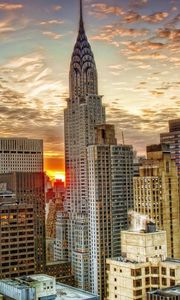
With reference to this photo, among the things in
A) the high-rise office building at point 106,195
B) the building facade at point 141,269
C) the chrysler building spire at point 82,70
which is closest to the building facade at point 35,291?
the building facade at point 141,269

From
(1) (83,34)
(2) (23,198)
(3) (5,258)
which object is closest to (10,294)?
A: (3) (5,258)

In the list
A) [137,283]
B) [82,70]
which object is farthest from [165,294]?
[82,70]

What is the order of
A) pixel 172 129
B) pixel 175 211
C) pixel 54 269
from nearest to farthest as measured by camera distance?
1. pixel 175 211
2. pixel 54 269
3. pixel 172 129

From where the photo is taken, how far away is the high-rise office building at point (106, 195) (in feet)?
491

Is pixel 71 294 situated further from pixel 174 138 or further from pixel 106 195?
pixel 174 138

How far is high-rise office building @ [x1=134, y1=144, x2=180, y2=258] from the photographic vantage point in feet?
433

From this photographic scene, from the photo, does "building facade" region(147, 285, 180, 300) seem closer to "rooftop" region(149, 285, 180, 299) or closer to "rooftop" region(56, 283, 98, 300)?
"rooftop" region(149, 285, 180, 299)

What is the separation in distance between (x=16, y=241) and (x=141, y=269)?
186 feet

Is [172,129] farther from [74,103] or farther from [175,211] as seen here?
[175,211]

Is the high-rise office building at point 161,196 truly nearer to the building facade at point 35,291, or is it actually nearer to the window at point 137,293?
the building facade at point 35,291

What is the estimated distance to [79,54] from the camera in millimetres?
172125

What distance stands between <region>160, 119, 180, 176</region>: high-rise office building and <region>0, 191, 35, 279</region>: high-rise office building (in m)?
64.4

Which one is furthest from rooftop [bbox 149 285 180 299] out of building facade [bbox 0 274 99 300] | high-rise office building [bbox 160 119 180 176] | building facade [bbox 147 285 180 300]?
high-rise office building [bbox 160 119 180 176]

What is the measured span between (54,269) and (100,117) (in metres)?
47.6
